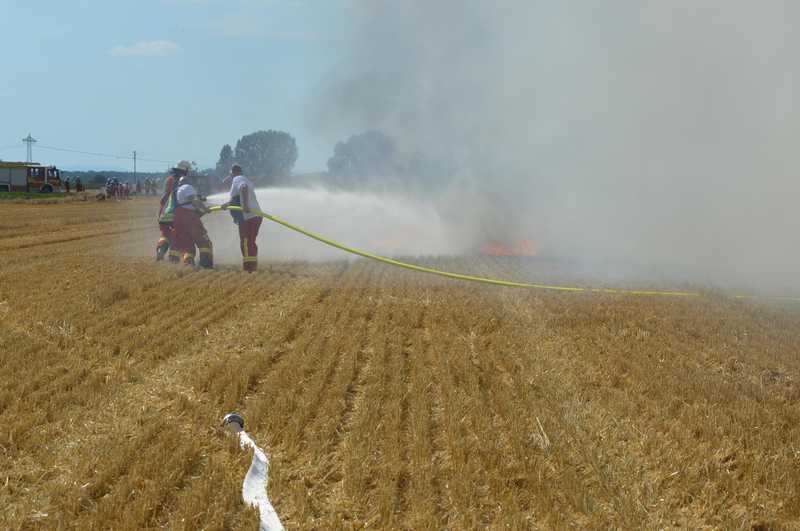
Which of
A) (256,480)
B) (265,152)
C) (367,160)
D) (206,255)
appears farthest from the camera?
(265,152)

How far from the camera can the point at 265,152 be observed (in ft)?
196

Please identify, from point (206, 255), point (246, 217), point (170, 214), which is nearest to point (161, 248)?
point (170, 214)

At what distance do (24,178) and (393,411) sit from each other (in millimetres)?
55943

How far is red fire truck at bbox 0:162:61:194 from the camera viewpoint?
165 feet

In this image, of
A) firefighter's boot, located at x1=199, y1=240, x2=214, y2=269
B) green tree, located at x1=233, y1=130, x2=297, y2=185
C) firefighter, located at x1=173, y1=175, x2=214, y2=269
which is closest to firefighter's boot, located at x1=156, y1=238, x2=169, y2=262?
firefighter, located at x1=173, y1=175, x2=214, y2=269

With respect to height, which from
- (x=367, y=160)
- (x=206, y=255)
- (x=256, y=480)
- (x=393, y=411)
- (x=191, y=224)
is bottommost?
(x=256, y=480)

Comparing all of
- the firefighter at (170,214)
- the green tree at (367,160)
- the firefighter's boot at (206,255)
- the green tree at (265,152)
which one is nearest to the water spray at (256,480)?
the firefighter's boot at (206,255)

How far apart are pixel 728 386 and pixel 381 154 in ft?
63.8

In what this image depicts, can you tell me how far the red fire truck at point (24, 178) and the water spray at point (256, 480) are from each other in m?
54.3

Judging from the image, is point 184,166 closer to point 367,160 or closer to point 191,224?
point 191,224

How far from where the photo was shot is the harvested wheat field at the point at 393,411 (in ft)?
13.4

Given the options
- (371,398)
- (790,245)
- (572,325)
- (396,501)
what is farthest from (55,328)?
(790,245)

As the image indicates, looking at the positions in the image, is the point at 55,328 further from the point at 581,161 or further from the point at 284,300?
the point at 581,161

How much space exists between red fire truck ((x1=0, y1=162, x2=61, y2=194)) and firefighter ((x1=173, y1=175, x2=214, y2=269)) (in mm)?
44694
